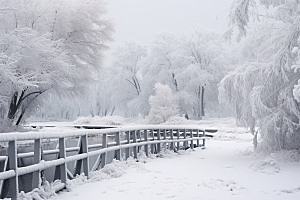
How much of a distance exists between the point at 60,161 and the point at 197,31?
49.2 m

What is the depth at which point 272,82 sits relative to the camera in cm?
1095

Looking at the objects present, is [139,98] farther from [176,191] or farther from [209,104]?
[176,191]

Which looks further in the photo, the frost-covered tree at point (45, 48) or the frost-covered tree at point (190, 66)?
the frost-covered tree at point (190, 66)

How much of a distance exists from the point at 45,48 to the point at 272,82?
12.6 m

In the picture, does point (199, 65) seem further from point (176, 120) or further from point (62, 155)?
point (62, 155)

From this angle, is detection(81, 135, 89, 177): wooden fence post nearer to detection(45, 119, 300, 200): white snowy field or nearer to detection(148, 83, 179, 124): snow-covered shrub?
detection(45, 119, 300, 200): white snowy field

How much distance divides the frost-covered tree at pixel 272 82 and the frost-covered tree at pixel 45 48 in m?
9.34

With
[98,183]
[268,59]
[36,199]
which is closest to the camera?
[36,199]

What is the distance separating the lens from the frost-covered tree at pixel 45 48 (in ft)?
55.7

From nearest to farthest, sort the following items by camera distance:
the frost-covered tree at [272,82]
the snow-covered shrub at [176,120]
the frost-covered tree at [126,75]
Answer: the frost-covered tree at [272,82] → the snow-covered shrub at [176,120] → the frost-covered tree at [126,75]

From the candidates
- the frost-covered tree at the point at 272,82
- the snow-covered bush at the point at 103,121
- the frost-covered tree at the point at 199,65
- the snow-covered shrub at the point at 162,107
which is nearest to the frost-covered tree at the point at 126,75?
the snow-covered bush at the point at 103,121

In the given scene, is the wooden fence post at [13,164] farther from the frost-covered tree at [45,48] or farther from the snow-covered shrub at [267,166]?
the frost-covered tree at [45,48]


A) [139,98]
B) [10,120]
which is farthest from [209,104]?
[10,120]

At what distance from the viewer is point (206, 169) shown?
9641 mm
